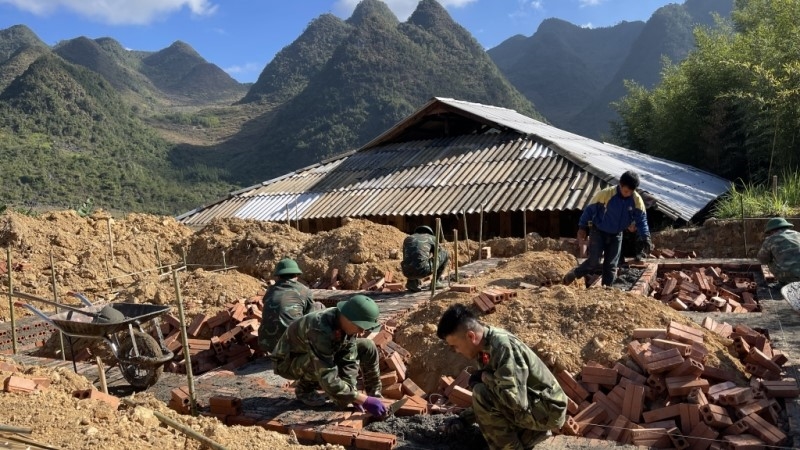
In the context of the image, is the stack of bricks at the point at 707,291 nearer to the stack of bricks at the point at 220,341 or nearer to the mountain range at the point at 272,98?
the stack of bricks at the point at 220,341

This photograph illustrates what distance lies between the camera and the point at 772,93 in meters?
14.3

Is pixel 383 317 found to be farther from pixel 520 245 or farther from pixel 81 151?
pixel 81 151

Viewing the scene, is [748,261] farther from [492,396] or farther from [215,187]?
[215,187]

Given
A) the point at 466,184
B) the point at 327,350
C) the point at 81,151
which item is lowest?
the point at 327,350

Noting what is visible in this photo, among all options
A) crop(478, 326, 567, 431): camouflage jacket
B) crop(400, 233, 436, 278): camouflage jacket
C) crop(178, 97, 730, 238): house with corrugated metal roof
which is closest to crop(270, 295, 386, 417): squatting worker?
crop(478, 326, 567, 431): camouflage jacket

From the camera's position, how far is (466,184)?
15781 millimetres

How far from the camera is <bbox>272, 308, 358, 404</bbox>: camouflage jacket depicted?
407cm

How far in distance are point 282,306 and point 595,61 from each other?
9411 cm

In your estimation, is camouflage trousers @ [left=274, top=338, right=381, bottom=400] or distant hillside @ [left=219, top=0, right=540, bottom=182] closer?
camouflage trousers @ [left=274, top=338, right=381, bottom=400]

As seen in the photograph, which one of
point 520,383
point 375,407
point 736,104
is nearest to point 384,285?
point 375,407

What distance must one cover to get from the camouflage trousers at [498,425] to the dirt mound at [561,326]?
146cm

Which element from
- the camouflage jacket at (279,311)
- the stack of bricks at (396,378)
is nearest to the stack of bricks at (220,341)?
the camouflage jacket at (279,311)

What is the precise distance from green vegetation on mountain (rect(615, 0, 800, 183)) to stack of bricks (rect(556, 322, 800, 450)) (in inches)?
448

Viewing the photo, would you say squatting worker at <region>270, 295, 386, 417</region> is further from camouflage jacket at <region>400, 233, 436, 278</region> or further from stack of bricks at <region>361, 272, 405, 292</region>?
stack of bricks at <region>361, 272, 405, 292</region>
